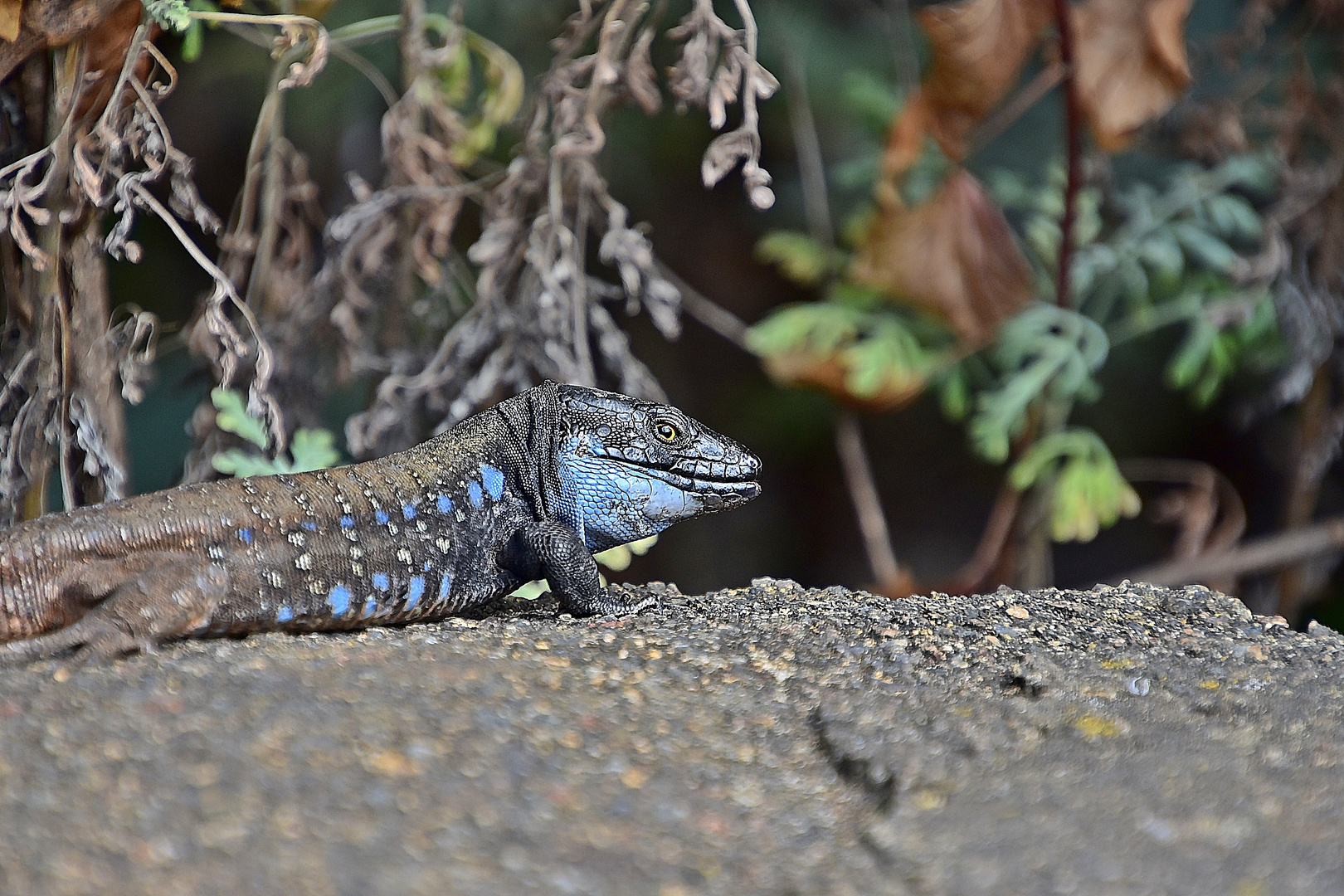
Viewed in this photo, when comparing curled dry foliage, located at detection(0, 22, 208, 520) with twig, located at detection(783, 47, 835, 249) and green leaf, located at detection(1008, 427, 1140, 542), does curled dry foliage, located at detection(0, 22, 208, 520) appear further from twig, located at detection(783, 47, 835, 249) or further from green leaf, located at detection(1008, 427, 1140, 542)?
green leaf, located at detection(1008, 427, 1140, 542)

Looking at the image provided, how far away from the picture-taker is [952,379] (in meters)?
5.91

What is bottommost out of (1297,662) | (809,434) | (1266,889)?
(809,434)

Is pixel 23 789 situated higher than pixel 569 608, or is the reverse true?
pixel 23 789

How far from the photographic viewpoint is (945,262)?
5.60 meters

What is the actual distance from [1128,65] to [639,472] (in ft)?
10.4

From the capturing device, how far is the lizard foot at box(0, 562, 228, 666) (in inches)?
116

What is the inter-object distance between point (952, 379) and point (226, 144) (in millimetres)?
4667

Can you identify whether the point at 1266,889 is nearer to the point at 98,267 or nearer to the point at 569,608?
the point at 569,608

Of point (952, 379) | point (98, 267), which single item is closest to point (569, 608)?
point (98, 267)

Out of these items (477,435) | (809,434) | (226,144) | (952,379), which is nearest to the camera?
(477,435)

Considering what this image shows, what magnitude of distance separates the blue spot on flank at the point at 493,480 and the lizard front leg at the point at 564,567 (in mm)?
138

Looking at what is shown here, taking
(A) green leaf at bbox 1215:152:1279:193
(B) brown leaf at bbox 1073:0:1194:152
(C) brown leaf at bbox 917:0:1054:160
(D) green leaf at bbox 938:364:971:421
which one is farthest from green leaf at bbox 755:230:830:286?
(A) green leaf at bbox 1215:152:1279:193

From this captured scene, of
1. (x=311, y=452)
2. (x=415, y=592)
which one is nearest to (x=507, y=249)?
(x=311, y=452)

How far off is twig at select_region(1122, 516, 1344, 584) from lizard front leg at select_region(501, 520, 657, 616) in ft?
12.0
